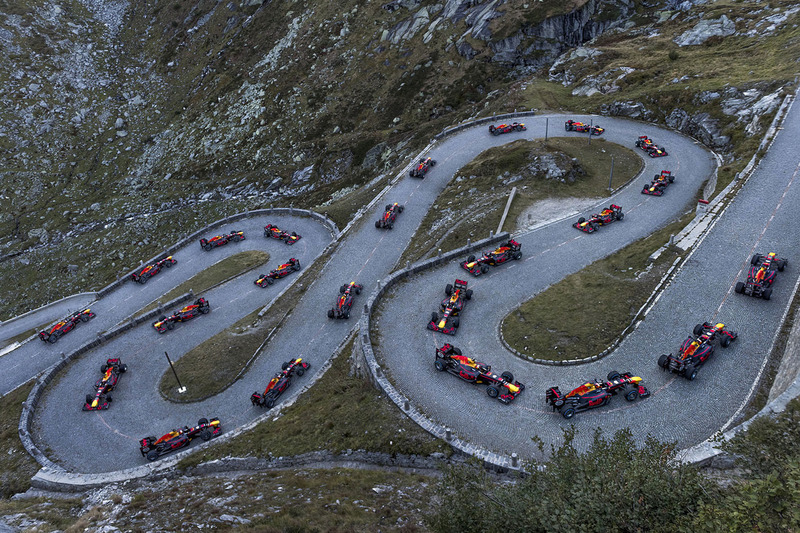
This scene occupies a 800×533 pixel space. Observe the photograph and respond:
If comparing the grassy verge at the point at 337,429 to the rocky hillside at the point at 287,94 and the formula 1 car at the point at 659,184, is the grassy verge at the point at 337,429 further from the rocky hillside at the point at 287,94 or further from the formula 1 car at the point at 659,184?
the rocky hillside at the point at 287,94

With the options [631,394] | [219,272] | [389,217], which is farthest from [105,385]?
[631,394]

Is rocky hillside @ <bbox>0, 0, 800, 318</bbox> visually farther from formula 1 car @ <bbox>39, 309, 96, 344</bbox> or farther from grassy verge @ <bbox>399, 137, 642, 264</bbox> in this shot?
formula 1 car @ <bbox>39, 309, 96, 344</bbox>

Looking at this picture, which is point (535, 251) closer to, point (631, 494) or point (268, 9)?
point (631, 494)

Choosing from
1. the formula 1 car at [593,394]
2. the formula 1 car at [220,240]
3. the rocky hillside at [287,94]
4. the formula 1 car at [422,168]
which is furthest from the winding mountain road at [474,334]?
the rocky hillside at [287,94]

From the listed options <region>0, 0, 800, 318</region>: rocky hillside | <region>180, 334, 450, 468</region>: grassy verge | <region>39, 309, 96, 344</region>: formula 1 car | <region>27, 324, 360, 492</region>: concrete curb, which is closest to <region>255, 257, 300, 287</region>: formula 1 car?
<region>0, 0, 800, 318</region>: rocky hillside

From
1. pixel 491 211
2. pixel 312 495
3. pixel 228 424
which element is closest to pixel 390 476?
pixel 312 495

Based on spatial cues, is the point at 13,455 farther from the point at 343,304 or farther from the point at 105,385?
the point at 343,304
